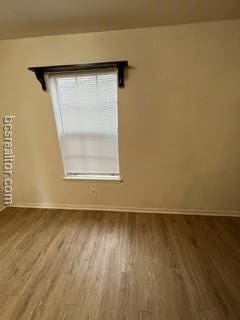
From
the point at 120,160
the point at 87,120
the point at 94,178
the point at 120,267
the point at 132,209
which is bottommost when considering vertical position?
the point at 120,267

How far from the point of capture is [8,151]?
280cm

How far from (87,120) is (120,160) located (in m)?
0.70

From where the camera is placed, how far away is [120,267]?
1771 millimetres

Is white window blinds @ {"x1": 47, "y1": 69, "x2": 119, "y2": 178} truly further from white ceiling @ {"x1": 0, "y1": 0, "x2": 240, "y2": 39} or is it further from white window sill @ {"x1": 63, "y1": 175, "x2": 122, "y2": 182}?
white ceiling @ {"x1": 0, "y1": 0, "x2": 240, "y2": 39}

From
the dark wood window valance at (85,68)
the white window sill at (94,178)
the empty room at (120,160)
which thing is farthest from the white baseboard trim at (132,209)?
the dark wood window valance at (85,68)

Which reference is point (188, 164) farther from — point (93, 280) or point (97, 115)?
point (93, 280)

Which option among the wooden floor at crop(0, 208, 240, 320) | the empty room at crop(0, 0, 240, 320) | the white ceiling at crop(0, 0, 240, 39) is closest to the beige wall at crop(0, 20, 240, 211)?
the empty room at crop(0, 0, 240, 320)

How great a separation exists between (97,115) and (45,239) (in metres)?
1.63

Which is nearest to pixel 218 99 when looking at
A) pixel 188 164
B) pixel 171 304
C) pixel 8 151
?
pixel 188 164

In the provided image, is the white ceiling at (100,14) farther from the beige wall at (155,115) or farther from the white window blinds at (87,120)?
the white window blinds at (87,120)

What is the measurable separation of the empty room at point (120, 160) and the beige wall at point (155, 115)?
1 centimetres

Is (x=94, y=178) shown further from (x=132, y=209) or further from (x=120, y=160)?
(x=132, y=209)

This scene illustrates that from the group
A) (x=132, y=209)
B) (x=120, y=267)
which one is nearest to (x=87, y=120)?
(x=132, y=209)

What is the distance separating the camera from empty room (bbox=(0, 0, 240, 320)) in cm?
156
